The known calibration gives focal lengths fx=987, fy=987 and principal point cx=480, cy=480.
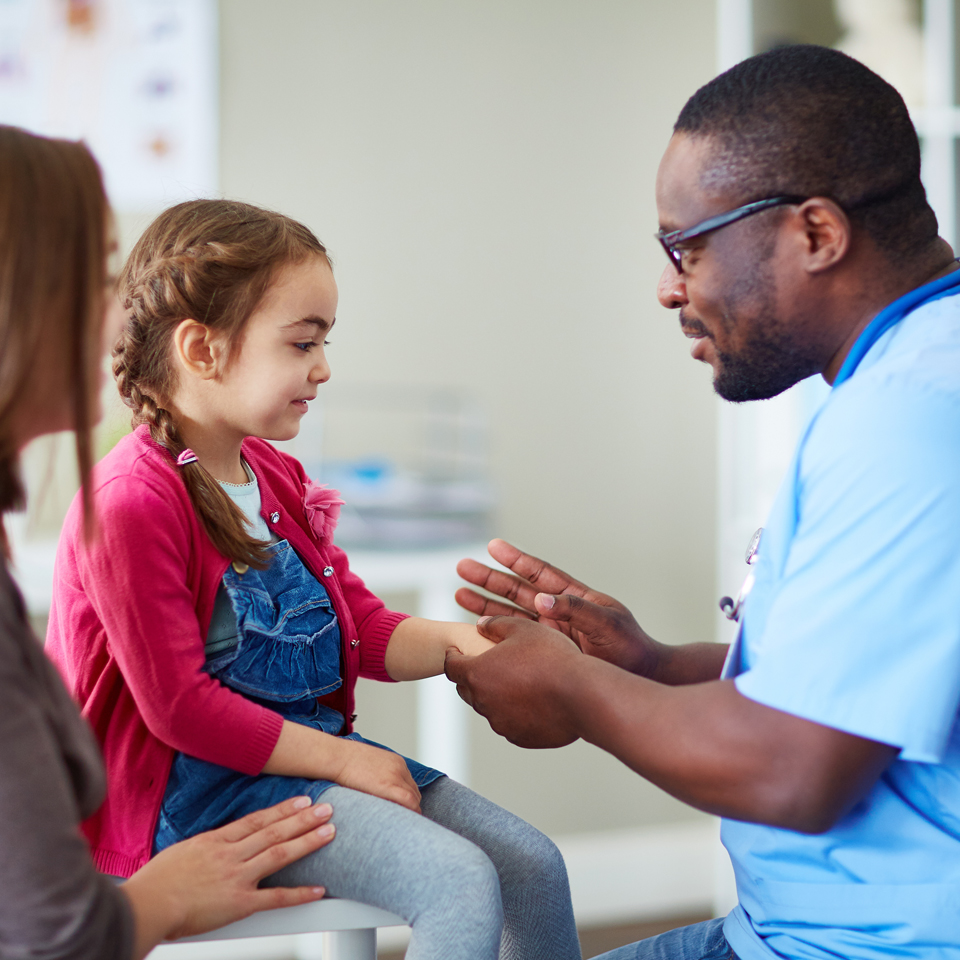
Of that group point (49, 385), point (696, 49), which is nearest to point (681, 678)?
point (49, 385)

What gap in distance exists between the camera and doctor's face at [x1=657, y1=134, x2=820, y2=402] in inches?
34.9

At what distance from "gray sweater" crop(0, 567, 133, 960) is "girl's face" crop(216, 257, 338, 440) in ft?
1.42

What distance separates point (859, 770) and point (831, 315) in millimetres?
404

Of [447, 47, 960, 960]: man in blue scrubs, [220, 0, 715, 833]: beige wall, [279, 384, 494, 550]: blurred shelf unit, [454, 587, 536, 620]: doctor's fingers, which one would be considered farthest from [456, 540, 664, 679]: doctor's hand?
[220, 0, 715, 833]: beige wall

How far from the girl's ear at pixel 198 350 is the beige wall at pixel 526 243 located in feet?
3.78

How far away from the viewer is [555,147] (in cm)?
234

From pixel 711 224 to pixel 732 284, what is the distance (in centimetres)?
6

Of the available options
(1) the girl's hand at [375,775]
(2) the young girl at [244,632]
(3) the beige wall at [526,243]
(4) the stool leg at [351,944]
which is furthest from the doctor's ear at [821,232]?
(3) the beige wall at [526,243]

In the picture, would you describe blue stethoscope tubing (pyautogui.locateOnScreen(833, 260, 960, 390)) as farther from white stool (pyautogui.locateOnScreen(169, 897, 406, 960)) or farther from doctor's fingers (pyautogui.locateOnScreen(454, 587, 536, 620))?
white stool (pyautogui.locateOnScreen(169, 897, 406, 960))

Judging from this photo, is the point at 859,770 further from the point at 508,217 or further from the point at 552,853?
the point at 508,217

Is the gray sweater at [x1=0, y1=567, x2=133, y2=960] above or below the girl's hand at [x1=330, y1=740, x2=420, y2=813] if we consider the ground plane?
above

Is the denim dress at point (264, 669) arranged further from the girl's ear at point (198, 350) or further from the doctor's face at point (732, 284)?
the doctor's face at point (732, 284)

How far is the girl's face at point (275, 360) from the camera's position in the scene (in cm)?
106

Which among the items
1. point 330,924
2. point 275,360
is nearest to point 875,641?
point 330,924
